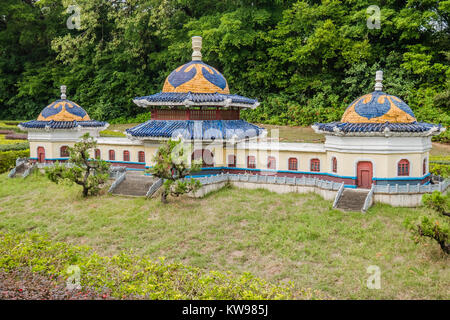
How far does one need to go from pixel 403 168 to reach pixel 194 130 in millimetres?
11346

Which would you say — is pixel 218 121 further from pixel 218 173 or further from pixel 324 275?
pixel 324 275

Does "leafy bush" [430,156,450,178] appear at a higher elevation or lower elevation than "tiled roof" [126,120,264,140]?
lower

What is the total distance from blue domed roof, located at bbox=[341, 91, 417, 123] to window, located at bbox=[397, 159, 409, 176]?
2.07 metres

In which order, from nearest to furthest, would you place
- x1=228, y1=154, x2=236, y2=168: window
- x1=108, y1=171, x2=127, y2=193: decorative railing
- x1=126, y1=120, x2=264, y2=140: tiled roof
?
1. x1=126, y1=120, x2=264, y2=140: tiled roof
2. x1=108, y1=171, x2=127, y2=193: decorative railing
3. x1=228, y1=154, x2=236, y2=168: window

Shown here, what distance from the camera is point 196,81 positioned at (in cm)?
2514

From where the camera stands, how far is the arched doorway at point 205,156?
23.8 metres

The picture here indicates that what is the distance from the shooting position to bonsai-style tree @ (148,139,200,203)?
809 inches

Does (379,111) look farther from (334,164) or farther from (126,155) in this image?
(126,155)

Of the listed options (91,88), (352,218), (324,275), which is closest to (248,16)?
(91,88)

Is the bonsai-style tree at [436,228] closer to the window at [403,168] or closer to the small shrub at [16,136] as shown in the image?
the window at [403,168]

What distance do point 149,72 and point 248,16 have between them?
1645 cm

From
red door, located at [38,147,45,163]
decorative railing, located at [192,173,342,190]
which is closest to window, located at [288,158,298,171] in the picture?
decorative railing, located at [192,173,342,190]

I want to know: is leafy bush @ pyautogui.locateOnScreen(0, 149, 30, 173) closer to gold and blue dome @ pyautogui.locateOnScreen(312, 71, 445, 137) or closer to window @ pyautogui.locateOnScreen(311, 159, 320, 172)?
window @ pyautogui.locateOnScreen(311, 159, 320, 172)

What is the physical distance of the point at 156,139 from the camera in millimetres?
23656
